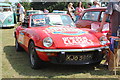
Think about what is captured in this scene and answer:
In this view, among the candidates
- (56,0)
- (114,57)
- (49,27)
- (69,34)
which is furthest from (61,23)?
(56,0)

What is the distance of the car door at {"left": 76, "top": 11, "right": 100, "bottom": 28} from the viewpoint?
6.42 metres

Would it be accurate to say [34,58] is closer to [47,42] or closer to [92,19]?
[47,42]

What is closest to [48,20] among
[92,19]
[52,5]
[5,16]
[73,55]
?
[73,55]

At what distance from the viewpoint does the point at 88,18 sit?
22.6 feet

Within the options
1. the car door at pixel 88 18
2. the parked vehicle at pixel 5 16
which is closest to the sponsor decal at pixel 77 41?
the car door at pixel 88 18

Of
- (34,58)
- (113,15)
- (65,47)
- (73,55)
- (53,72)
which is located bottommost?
(53,72)

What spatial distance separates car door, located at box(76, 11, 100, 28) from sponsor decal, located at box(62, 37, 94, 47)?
254cm

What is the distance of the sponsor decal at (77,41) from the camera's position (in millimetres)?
3798

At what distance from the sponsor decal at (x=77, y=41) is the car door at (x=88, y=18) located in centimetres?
254

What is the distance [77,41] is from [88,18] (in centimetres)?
321

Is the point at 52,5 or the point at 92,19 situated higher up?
the point at 52,5

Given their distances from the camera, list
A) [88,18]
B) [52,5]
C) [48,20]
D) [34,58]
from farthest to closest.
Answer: [52,5] → [88,18] → [48,20] → [34,58]

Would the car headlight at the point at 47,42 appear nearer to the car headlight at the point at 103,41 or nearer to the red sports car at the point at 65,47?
the red sports car at the point at 65,47

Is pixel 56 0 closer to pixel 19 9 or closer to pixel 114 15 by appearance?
pixel 19 9
